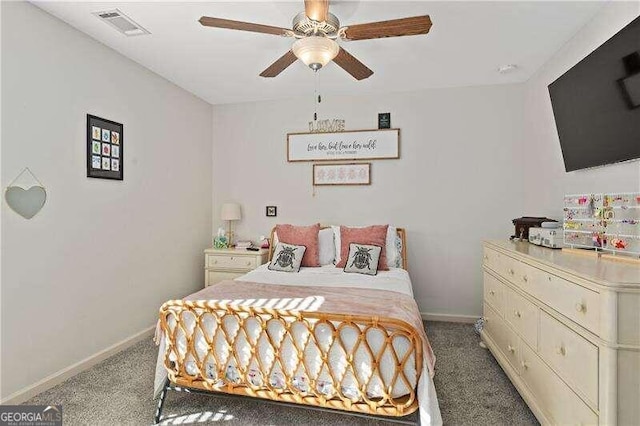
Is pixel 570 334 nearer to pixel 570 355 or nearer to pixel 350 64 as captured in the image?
pixel 570 355

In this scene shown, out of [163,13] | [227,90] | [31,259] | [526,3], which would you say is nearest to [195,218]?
[227,90]

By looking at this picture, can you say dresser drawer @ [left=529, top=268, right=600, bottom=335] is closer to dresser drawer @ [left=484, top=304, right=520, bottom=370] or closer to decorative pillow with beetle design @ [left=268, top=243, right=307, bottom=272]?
dresser drawer @ [left=484, top=304, right=520, bottom=370]

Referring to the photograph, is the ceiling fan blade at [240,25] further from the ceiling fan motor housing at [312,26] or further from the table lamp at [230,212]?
the table lamp at [230,212]

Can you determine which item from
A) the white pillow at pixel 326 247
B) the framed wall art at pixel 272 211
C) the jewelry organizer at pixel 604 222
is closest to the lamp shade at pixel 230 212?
the framed wall art at pixel 272 211

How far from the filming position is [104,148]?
2838mm

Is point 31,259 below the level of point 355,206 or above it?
below

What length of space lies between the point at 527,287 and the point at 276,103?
338cm

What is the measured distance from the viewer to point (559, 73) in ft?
9.37

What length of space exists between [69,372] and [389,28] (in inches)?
126

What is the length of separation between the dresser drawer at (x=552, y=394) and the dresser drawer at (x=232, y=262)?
2.73 metres

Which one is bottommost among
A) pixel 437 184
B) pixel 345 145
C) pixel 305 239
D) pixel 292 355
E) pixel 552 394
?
pixel 552 394

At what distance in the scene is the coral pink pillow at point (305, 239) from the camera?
137 inches

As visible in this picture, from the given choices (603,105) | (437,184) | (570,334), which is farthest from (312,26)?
(437,184)

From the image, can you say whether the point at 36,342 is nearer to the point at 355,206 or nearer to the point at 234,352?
the point at 234,352
